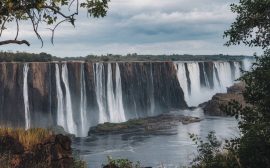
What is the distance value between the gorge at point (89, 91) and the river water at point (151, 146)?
7226mm

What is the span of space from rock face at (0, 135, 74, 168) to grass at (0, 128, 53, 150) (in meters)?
0.08

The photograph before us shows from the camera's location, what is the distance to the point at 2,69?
48625 mm

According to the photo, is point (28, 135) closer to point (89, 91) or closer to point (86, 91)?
point (86, 91)

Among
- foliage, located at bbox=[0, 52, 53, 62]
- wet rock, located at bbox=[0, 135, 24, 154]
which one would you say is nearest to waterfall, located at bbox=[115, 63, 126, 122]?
foliage, located at bbox=[0, 52, 53, 62]

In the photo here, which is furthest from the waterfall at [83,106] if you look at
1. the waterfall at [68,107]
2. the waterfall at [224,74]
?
the waterfall at [224,74]

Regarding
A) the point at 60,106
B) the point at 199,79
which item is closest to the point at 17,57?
the point at 60,106

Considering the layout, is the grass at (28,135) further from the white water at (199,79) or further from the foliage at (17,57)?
the white water at (199,79)

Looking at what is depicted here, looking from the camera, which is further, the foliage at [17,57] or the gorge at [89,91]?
the foliage at [17,57]

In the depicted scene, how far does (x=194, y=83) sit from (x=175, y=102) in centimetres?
542

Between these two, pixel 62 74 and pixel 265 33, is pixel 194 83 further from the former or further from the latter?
pixel 265 33

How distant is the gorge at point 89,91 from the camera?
4981cm

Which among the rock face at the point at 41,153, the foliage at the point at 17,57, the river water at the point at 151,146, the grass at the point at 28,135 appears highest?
the foliage at the point at 17,57

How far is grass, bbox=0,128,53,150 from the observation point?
10.0 metres

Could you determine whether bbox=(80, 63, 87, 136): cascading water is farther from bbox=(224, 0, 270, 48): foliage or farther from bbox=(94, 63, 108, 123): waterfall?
bbox=(224, 0, 270, 48): foliage
